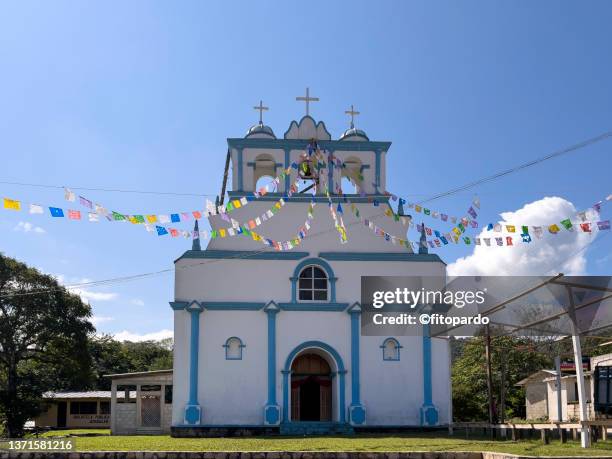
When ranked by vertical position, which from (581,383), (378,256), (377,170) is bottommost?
(581,383)

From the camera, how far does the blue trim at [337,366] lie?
23422 mm

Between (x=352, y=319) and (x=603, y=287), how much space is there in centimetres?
1045

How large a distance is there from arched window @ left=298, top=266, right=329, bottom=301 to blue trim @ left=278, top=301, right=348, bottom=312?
366 millimetres

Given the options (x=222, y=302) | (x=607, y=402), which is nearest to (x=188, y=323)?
(x=222, y=302)

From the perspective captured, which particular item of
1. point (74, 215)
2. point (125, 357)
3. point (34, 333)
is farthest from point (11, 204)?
point (125, 357)

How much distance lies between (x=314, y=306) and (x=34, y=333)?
43.4 feet

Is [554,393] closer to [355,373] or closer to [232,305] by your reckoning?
[355,373]

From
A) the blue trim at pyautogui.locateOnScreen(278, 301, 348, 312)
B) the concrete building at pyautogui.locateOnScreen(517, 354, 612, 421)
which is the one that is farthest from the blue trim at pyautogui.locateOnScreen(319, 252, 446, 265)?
the concrete building at pyautogui.locateOnScreen(517, 354, 612, 421)

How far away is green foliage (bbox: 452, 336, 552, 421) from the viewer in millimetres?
36719

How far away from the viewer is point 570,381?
31.8 m

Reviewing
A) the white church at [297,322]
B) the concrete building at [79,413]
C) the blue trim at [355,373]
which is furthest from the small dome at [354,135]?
the concrete building at [79,413]

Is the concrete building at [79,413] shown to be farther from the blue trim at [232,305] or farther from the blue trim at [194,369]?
the blue trim at [232,305]

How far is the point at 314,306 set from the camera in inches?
944

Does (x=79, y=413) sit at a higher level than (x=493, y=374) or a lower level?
lower
